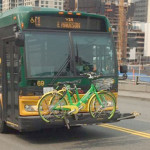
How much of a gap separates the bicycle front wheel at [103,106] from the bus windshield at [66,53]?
0.73 metres

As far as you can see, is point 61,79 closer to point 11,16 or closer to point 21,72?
point 21,72

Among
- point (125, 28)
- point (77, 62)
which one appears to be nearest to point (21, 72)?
point (77, 62)

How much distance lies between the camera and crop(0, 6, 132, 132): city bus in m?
7.36

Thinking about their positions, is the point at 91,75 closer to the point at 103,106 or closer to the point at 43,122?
the point at 103,106

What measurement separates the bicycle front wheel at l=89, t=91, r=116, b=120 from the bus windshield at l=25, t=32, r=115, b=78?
2.39ft

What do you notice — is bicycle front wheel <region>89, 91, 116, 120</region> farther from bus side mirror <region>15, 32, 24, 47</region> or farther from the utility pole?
the utility pole

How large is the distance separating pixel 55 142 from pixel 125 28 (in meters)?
170

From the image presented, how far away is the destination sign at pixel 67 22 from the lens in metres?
7.70

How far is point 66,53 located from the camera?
25.3 ft

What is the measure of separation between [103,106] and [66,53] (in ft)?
4.68

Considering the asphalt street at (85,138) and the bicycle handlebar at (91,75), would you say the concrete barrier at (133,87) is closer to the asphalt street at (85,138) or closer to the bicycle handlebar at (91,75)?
the asphalt street at (85,138)

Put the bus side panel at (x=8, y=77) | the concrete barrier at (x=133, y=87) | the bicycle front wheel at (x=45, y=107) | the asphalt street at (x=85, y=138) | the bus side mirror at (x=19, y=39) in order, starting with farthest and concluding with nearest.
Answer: the concrete barrier at (x=133, y=87), the bus side panel at (x=8, y=77), the asphalt street at (x=85, y=138), the bicycle front wheel at (x=45, y=107), the bus side mirror at (x=19, y=39)

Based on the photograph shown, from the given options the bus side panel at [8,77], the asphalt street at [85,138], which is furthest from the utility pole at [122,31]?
the bus side panel at [8,77]

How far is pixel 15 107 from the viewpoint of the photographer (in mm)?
7746
